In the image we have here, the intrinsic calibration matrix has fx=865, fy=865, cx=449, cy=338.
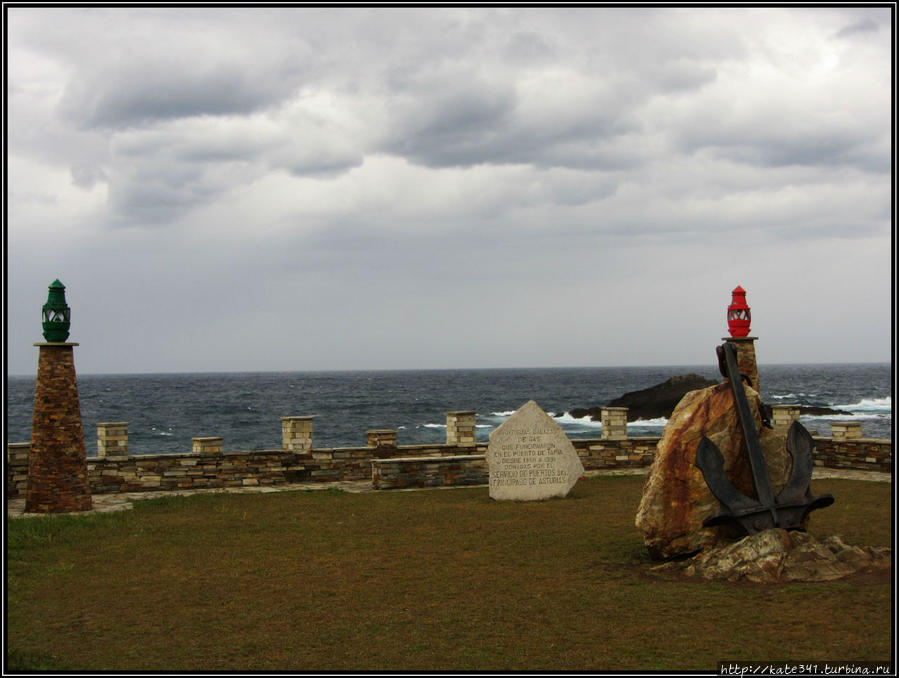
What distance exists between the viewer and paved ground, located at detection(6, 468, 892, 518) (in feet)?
51.0

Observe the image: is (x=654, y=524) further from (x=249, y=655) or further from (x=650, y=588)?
(x=249, y=655)

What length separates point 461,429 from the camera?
2031 centimetres

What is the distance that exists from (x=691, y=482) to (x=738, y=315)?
40.2 feet

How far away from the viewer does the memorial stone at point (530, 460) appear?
1612 centimetres

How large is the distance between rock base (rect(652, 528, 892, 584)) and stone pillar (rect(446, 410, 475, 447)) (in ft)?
35.5

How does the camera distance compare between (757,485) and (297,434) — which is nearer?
(757,485)

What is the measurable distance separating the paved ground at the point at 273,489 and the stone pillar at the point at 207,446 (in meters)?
0.87

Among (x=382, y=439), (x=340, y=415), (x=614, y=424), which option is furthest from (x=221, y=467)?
(x=340, y=415)

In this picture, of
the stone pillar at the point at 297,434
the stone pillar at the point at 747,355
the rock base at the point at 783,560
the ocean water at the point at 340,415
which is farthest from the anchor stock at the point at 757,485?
the ocean water at the point at 340,415

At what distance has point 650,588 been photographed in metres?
8.91

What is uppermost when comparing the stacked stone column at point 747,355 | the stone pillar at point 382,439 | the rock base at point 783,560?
the stacked stone column at point 747,355

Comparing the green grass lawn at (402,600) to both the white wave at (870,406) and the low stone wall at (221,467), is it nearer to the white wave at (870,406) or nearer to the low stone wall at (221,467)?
the low stone wall at (221,467)

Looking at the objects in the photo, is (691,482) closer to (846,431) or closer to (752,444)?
(752,444)

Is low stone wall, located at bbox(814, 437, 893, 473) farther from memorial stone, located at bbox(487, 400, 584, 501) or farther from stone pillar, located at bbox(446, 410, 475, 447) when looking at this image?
stone pillar, located at bbox(446, 410, 475, 447)
